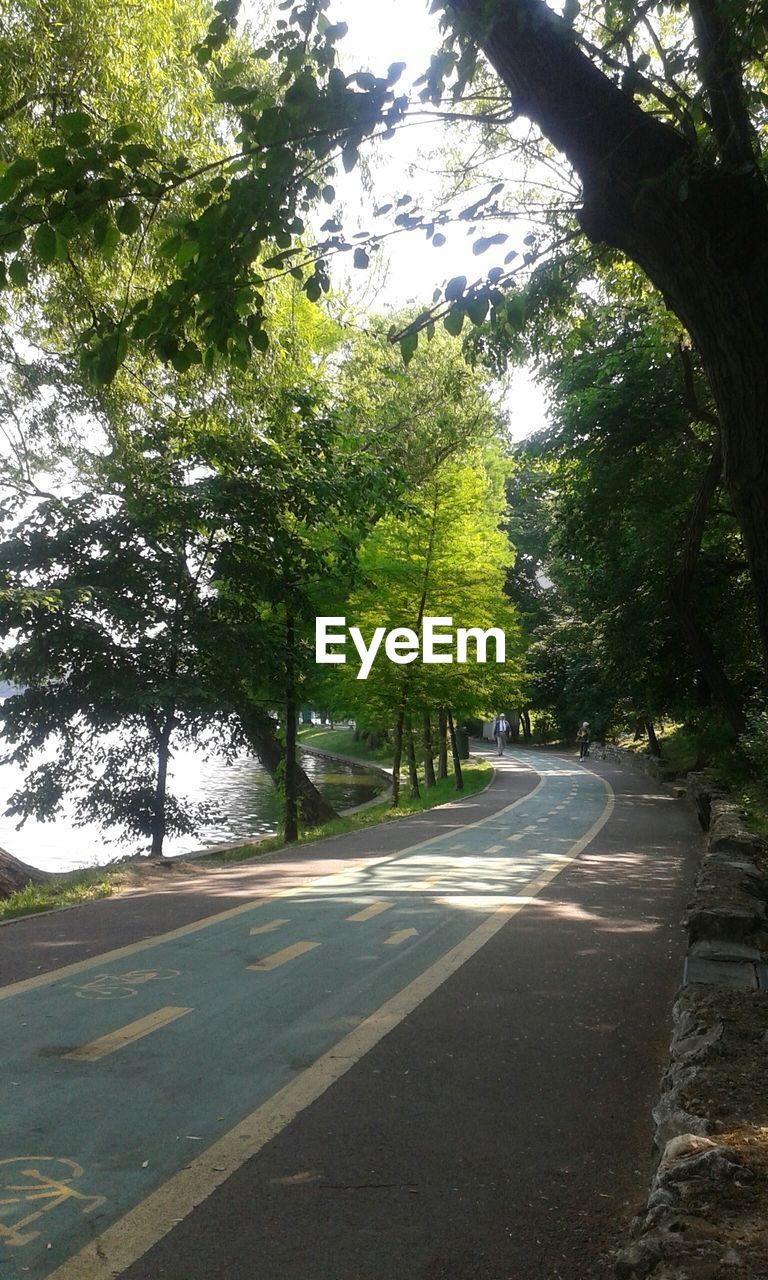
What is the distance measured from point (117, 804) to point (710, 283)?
581 inches

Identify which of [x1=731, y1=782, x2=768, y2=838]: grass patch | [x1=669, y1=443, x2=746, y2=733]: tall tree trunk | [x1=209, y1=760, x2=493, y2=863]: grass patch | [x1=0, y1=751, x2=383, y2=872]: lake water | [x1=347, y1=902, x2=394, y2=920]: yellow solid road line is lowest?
[x1=0, y1=751, x2=383, y2=872]: lake water

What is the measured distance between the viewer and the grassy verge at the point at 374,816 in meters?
18.7

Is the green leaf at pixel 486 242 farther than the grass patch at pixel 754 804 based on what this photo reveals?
No

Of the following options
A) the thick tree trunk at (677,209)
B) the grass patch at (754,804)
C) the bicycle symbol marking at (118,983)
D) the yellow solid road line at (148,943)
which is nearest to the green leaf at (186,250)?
the thick tree trunk at (677,209)

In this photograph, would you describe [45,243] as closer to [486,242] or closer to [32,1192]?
[486,242]

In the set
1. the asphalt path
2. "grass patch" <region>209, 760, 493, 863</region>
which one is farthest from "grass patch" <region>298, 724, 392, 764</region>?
the asphalt path

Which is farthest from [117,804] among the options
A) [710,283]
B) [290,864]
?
[710,283]

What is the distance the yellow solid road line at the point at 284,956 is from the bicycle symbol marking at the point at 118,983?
2.10 feet

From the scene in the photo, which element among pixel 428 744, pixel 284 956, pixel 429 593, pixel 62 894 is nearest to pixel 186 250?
pixel 284 956

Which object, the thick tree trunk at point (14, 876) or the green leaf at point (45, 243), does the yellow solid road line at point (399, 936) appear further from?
the thick tree trunk at point (14, 876)

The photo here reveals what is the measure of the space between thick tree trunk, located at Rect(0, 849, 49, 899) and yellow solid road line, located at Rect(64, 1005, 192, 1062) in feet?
26.1

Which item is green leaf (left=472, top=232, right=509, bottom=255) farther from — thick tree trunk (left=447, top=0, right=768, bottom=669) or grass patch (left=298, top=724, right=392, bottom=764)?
grass patch (left=298, top=724, right=392, bottom=764)

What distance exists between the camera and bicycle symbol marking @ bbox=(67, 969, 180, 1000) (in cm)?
696

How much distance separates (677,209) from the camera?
14.3 feet
